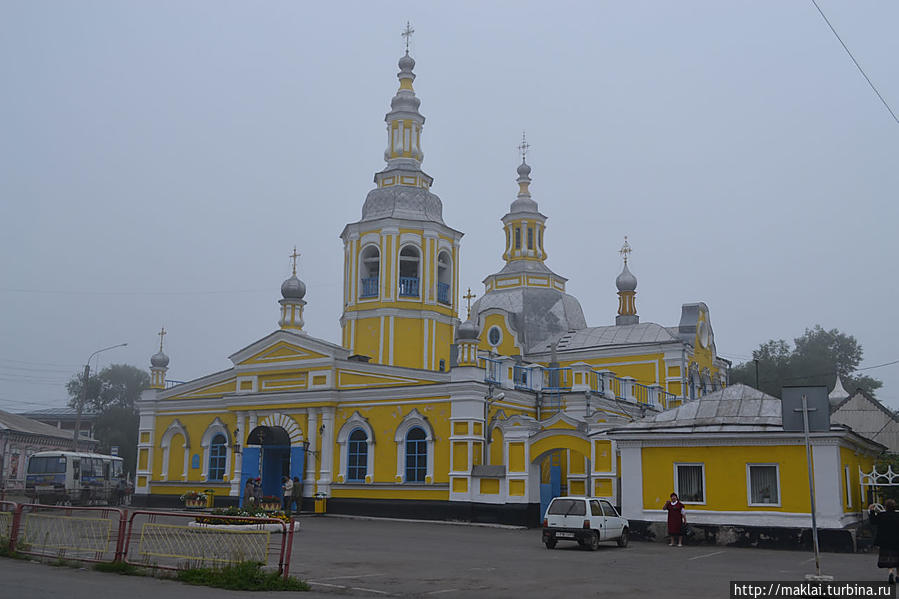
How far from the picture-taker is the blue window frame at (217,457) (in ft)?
114

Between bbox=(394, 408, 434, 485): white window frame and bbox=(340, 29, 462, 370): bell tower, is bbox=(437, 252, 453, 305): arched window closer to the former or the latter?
bbox=(340, 29, 462, 370): bell tower

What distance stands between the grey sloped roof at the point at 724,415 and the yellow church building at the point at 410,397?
40.7 inches

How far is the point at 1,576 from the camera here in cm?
1177

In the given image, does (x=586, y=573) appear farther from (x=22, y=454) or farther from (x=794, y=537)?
(x=22, y=454)

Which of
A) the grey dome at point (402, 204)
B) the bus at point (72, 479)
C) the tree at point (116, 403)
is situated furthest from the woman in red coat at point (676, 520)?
the tree at point (116, 403)

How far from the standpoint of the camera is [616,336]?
4209 centimetres

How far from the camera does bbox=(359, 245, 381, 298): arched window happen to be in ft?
114

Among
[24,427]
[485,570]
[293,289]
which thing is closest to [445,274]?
[293,289]

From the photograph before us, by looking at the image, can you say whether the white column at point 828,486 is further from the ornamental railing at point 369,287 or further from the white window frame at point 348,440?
the ornamental railing at point 369,287

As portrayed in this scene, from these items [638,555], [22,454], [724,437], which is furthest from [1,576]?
[22,454]

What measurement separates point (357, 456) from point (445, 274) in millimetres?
8559

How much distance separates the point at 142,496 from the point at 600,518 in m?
23.5

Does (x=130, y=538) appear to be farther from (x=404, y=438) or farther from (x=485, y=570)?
(x=404, y=438)

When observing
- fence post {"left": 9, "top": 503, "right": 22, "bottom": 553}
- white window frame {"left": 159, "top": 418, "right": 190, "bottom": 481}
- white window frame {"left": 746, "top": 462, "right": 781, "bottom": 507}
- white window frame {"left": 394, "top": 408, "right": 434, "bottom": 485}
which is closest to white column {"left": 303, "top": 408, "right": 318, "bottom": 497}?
white window frame {"left": 394, "top": 408, "right": 434, "bottom": 485}
